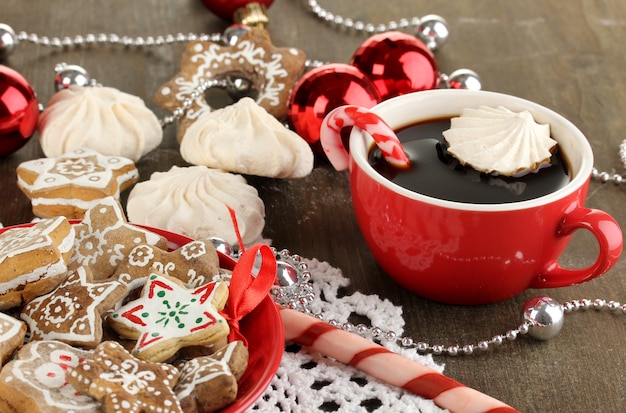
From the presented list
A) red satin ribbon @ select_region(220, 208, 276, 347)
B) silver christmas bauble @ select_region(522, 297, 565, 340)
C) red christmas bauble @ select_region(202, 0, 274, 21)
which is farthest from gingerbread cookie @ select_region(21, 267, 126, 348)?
red christmas bauble @ select_region(202, 0, 274, 21)

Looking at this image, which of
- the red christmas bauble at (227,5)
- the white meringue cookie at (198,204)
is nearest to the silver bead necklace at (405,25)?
the red christmas bauble at (227,5)

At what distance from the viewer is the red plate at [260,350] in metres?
0.74

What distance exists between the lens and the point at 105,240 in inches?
35.4

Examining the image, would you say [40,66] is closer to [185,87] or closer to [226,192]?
[185,87]

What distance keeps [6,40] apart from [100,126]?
37 centimetres

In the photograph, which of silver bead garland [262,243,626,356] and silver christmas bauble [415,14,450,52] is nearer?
silver bead garland [262,243,626,356]

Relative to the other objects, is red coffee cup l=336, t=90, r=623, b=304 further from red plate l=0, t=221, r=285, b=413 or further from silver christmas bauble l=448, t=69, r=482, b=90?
silver christmas bauble l=448, t=69, r=482, b=90

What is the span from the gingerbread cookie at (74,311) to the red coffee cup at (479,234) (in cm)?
29

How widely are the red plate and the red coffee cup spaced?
0.17 m

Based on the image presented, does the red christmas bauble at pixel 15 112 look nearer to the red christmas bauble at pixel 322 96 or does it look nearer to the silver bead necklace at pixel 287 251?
the silver bead necklace at pixel 287 251

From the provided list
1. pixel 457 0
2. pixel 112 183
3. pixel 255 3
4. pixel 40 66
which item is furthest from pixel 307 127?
pixel 457 0

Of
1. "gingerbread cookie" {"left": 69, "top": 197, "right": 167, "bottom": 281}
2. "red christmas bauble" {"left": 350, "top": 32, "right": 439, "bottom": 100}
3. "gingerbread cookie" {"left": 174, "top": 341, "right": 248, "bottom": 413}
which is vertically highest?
"gingerbread cookie" {"left": 69, "top": 197, "right": 167, "bottom": 281}

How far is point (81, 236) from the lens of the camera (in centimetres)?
91

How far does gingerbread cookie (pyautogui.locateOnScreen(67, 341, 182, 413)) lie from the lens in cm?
69
